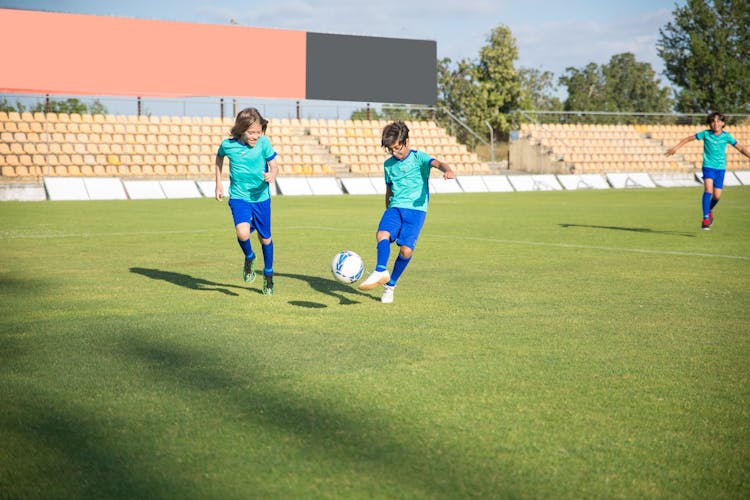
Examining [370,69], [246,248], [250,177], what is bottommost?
[246,248]

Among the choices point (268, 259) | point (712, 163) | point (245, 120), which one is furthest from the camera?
point (712, 163)

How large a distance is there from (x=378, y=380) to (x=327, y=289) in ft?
13.0

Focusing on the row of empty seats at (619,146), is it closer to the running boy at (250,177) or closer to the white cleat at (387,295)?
the running boy at (250,177)

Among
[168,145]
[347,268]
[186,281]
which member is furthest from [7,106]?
[347,268]

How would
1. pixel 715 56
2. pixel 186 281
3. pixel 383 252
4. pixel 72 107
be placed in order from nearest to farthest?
pixel 383 252
pixel 186 281
pixel 72 107
pixel 715 56

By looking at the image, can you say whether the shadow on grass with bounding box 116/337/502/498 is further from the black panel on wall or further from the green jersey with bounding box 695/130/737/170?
the black panel on wall

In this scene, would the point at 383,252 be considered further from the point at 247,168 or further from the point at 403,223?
the point at 247,168

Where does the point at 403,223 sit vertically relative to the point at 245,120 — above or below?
below

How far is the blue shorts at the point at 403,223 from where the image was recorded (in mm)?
8391

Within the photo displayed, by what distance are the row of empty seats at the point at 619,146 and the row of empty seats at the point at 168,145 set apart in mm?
4707

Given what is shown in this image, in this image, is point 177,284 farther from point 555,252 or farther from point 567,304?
point 555,252

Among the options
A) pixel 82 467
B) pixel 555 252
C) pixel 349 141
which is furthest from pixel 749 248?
pixel 349 141

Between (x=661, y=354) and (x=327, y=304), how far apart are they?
3.34 metres

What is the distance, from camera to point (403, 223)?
27.7 ft
